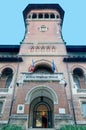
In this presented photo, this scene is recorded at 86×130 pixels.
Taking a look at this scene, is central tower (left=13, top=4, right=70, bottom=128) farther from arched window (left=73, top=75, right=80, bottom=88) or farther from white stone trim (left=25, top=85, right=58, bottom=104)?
arched window (left=73, top=75, right=80, bottom=88)

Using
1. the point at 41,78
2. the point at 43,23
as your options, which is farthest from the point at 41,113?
the point at 43,23

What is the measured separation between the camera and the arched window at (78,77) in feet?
91.2

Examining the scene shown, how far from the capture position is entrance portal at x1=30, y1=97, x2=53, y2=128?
2373 cm

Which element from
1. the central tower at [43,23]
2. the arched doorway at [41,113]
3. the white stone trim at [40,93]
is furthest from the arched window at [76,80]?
the central tower at [43,23]

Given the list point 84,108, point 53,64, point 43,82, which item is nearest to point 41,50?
point 53,64

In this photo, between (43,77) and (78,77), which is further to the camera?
(78,77)

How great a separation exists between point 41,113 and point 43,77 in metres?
4.18

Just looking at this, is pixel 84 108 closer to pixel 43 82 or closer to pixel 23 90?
pixel 43 82

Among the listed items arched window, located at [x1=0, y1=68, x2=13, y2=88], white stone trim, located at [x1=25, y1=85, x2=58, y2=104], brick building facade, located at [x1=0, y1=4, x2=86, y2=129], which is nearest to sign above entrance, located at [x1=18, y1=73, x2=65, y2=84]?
brick building facade, located at [x1=0, y1=4, x2=86, y2=129]

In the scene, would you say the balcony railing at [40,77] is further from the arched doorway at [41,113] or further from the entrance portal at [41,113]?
the entrance portal at [41,113]

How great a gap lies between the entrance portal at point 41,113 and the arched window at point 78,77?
4.85 meters

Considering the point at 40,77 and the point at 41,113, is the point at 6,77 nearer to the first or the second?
the point at 40,77

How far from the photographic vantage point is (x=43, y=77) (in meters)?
24.1

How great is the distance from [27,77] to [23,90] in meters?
1.71
